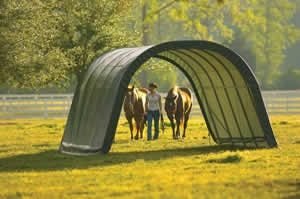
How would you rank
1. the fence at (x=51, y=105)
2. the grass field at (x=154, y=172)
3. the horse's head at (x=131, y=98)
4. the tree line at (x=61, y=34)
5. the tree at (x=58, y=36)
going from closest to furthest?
the grass field at (x=154, y=172) → the tree line at (x=61, y=34) → the tree at (x=58, y=36) → the horse's head at (x=131, y=98) → the fence at (x=51, y=105)

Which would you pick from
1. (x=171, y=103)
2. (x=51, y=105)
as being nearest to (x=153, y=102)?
(x=171, y=103)

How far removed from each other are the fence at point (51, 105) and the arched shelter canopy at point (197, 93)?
72.7 ft

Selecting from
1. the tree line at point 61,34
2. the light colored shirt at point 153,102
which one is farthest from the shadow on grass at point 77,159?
the light colored shirt at point 153,102

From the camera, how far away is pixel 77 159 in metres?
21.0

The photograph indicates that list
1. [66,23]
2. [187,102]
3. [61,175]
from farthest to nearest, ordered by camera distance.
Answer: [66,23]
[187,102]
[61,175]

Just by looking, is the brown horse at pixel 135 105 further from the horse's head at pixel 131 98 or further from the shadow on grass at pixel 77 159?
the shadow on grass at pixel 77 159

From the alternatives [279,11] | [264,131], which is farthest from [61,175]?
[279,11]

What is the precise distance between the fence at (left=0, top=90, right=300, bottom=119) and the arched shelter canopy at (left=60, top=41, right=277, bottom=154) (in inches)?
872

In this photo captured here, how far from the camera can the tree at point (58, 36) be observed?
92.9ft

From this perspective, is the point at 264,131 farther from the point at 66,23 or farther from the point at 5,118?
the point at 5,118

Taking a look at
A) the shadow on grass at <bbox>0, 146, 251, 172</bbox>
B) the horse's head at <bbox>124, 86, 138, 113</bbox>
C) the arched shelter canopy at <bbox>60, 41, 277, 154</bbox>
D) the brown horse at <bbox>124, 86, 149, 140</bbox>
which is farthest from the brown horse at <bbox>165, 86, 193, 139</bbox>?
the shadow on grass at <bbox>0, 146, 251, 172</bbox>

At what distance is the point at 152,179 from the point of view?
53.7 ft

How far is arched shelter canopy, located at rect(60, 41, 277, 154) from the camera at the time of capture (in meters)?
21.9

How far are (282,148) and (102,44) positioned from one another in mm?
12127
